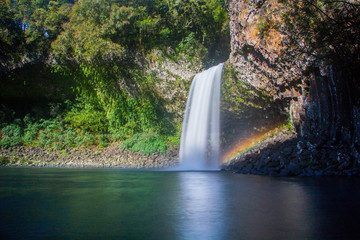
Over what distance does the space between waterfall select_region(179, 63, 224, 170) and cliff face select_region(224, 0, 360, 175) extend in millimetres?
2614

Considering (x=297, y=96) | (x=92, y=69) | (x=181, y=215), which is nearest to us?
(x=181, y=215)

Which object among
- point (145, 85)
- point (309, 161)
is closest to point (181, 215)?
point (309, 161)

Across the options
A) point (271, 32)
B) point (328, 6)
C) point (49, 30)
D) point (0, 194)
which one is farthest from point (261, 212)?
point (49, 30)

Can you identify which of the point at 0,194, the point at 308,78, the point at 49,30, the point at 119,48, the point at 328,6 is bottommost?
the point at 0,194

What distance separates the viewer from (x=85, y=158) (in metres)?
21.5

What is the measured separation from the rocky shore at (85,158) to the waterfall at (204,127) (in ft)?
4.19

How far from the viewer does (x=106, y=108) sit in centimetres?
2534

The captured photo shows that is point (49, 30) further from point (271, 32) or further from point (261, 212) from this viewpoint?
point (261, 212)

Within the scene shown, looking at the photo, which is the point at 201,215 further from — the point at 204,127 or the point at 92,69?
the point at 92,69

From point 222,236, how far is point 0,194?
559 centimetres

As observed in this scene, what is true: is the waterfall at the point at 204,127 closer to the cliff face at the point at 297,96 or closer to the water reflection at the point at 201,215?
the cliff face at the point at 297,96

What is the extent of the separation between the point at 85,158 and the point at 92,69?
7430 millimetres

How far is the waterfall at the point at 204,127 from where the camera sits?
64.9ft

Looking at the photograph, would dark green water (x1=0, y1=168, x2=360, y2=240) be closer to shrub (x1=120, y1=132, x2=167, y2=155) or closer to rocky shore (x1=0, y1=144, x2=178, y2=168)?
rocky shore (x1=0, y1=144, x2=178, y2=168)
